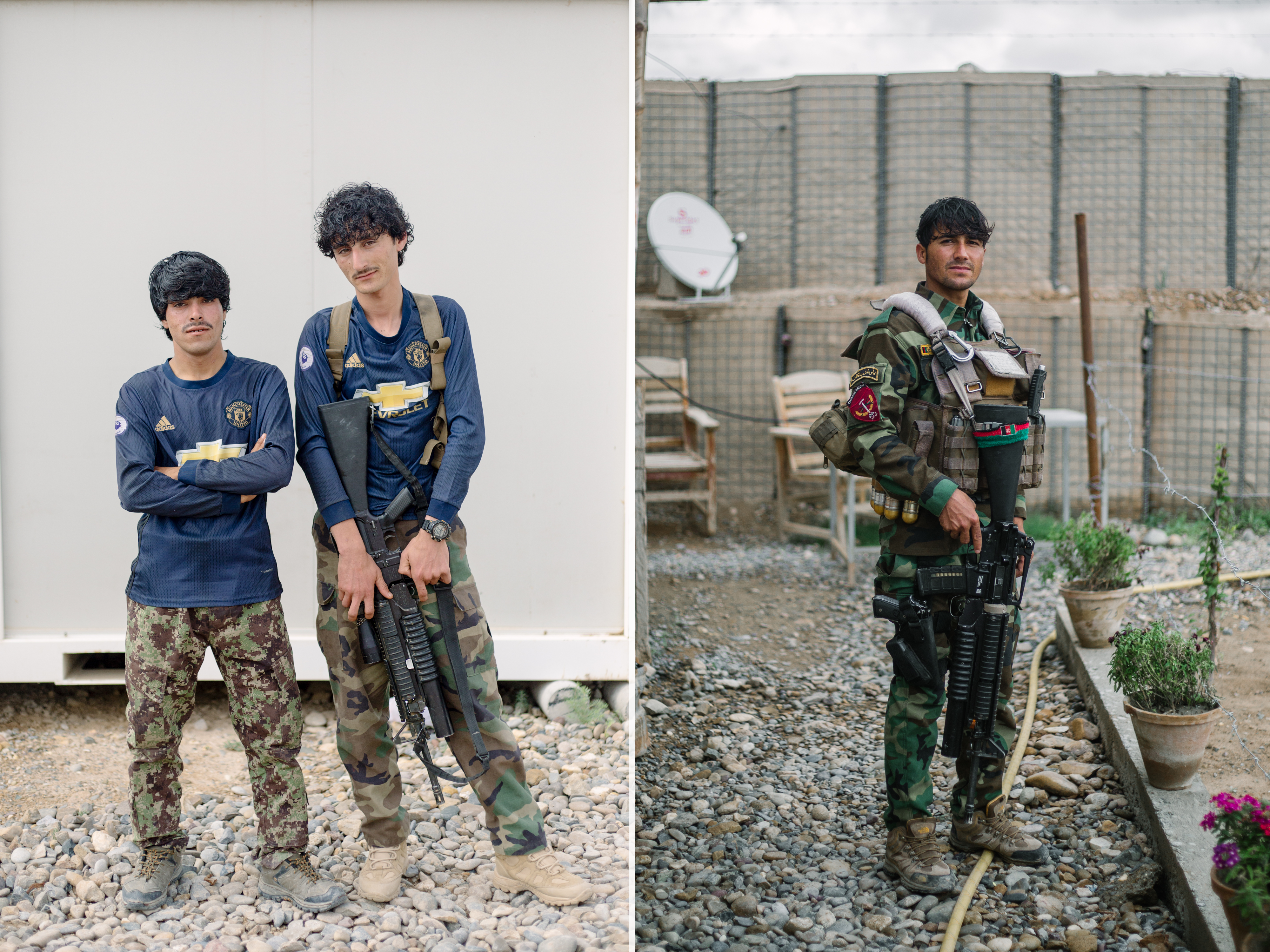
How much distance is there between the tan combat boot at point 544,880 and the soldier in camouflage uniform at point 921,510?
962 millimetres

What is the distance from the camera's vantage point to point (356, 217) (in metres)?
2.70

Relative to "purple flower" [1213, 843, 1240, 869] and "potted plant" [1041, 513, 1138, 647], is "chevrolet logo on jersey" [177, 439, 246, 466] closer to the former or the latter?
"purple flower" [1213, 843, 1240, 869]

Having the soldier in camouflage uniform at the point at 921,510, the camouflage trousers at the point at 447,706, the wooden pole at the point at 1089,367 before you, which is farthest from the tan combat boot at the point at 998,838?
the wooden pole at the point at 1089,367

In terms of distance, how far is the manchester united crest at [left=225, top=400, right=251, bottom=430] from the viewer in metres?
2.80

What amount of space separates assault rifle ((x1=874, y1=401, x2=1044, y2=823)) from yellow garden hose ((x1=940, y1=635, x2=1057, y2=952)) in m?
0.24

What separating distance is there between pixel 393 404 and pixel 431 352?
17cm

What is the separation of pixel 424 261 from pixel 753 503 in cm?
484

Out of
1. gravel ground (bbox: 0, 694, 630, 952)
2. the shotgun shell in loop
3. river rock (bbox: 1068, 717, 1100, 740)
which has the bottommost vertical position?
gravel ground (bbox: 0, 694, 630, 952)

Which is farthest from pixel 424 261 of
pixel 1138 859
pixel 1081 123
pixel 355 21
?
pixel 1081 123

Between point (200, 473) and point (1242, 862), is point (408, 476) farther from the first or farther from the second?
point (1242, 862)

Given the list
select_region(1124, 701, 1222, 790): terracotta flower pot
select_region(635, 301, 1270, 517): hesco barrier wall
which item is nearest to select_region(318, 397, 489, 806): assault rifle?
select_region(1124, 701, 1222, 790): terracotta flower pot

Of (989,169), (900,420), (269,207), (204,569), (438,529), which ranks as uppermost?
(989,169)

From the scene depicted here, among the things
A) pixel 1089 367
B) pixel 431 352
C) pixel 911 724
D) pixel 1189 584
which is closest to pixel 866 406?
pixel 911 724

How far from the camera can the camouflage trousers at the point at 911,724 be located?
10.1 feet
